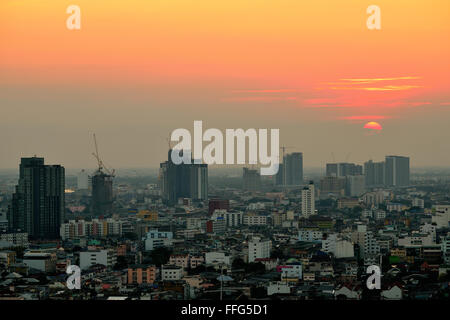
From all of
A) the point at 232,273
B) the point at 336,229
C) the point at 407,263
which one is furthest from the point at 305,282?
the point at 336,229

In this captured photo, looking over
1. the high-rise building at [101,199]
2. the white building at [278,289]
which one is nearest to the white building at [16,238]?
the high-rise building at [101,199]

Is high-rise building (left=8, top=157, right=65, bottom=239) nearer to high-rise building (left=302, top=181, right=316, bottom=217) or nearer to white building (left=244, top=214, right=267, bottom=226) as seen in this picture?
white building (left=244, top=214, right=267, bottom=226)

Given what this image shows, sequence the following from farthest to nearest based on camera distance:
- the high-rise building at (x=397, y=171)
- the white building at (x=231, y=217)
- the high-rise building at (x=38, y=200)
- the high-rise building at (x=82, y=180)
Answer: the high-rise building at (x=82, y=180) → the white building at (x=231, y=217) → the high-rise building at (x=38, y=200) → the high-rise building at (x=397, y=171)

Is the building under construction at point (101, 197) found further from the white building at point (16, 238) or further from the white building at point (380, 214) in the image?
the white building at point (380, 214)

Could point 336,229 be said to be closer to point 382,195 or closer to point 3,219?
point 382,195

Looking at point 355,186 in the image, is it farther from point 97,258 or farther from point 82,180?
point 97,258

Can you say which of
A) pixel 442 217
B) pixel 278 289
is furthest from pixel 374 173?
pixel 278 289

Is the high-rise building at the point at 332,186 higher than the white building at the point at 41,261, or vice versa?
the high-rise building at the point at 332,186
